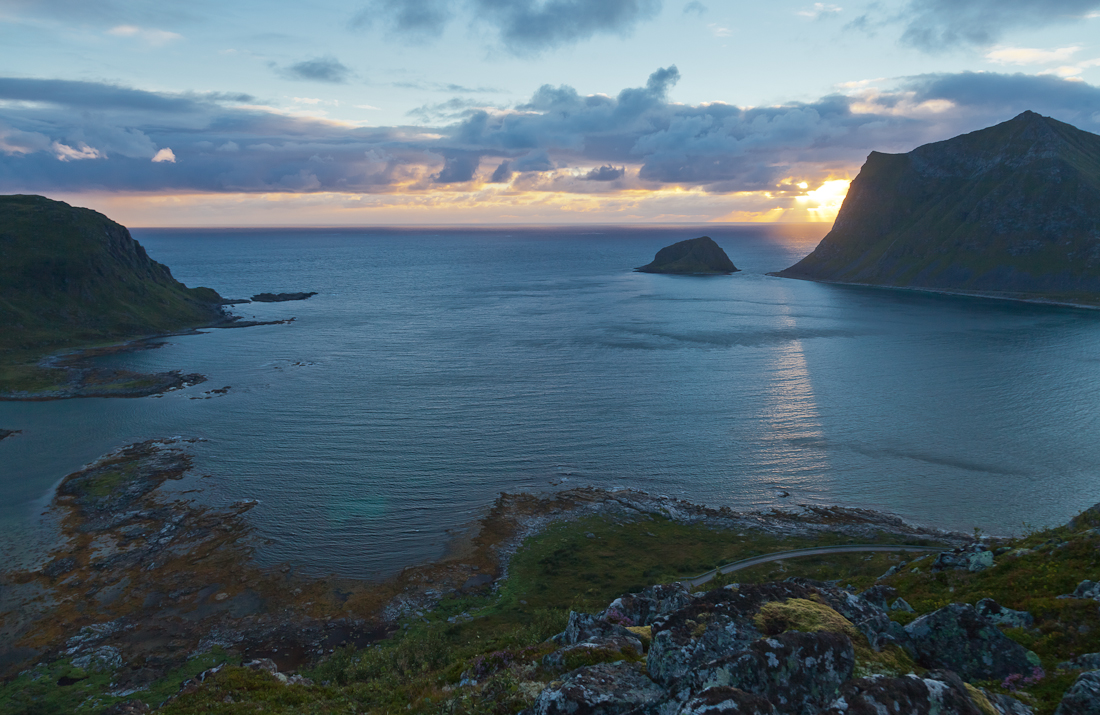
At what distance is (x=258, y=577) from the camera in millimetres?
45844

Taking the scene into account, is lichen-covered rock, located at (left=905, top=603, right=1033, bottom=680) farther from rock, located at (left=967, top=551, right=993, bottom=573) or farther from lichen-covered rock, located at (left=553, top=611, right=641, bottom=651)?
rock, located at (left=967, top=551, right=993, bottom=573)

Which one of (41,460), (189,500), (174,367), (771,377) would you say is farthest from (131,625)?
(771,377)

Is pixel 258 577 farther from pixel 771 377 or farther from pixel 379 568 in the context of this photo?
pixel 771 377

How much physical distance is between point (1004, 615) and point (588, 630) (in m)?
14.3

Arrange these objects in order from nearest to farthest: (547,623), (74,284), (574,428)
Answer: (547,623) → (574,428) → (74,284)

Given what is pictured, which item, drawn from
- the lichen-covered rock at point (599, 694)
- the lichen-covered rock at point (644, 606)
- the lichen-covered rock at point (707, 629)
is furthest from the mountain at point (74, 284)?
the lichen-covered rock at point (707, 629)

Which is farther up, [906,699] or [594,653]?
[906,699]

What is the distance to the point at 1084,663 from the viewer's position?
1678cm

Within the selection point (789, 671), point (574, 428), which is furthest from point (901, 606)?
point (574, 428)

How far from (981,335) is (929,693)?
156 metres

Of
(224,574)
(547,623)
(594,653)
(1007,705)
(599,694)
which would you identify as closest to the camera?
(1007,705)

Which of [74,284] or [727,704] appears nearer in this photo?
[727,704]

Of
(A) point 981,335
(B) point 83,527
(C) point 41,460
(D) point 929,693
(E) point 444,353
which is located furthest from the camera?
(A) point 981,335

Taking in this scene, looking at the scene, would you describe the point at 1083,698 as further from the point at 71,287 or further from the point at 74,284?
the point at 74,284
